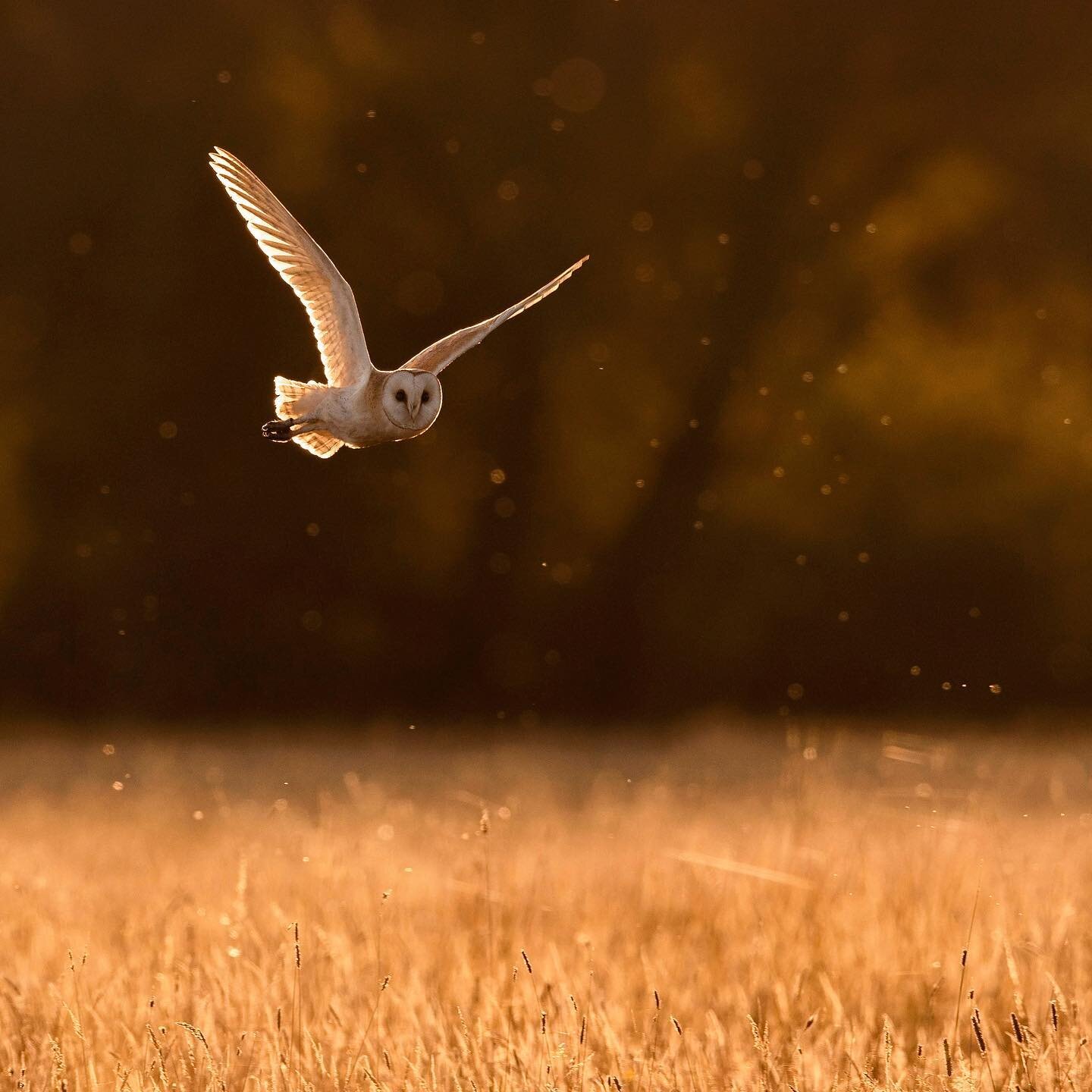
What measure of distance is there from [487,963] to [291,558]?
934 cm

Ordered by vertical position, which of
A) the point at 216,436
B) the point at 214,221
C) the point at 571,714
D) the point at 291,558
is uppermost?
the point at 214,221

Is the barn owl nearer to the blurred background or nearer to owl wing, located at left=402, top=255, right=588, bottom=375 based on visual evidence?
owl wing, located at left=402, top=255, right=588, bottom=375

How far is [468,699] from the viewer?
1430 cm

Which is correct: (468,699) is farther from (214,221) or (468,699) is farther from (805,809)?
(805,809)

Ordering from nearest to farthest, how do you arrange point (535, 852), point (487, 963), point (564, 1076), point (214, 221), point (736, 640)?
point (564, 1076), point (487, 963), point (535, 852), point (214, 221), point (736, 640)

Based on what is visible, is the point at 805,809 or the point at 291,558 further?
the point at 291,558

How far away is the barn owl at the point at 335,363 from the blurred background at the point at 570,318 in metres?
9.80

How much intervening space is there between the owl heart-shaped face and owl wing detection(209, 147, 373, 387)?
346mm

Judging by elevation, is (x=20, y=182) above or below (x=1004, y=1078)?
above

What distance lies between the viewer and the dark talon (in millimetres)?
2687

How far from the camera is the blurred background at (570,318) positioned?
13297 mm

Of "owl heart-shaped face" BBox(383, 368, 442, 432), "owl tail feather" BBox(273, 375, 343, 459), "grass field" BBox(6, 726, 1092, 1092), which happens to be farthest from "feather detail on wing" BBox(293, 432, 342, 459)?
"grass field" BBox(6, 726, 1092, 1092)

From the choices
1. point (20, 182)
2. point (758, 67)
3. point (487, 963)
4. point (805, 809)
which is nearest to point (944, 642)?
point (758, 67)

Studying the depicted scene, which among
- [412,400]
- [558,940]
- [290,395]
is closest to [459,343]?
[290,395]
